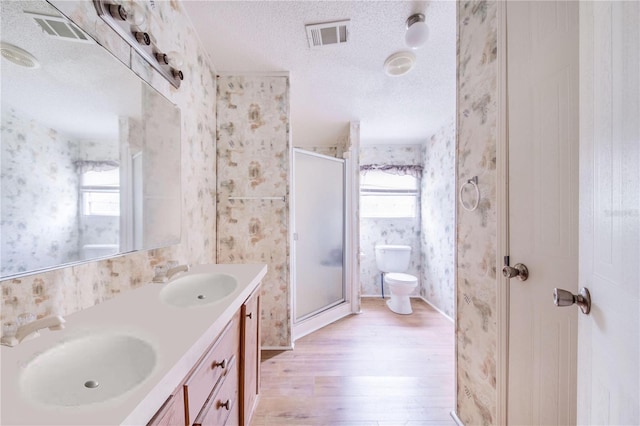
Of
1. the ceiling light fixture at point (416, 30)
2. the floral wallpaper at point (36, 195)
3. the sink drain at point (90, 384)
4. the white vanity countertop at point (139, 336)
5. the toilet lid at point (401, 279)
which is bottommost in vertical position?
the toilet lid at point (401, 279)

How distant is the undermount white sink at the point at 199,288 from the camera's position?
3.38 feet

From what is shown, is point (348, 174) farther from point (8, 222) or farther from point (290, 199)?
point (8, 222)

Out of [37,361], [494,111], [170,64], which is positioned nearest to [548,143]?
[494,111]

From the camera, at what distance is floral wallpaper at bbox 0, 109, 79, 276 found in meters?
0.57

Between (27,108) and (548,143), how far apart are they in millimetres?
1557

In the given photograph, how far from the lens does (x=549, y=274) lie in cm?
79

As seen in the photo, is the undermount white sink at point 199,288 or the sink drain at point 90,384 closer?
the sink drain at point 90,384

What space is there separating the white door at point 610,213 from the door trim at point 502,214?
0.42m

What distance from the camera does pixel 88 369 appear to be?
1.78 ft

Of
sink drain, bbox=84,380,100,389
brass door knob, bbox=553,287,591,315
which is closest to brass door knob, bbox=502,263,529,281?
brass door knob, bbox=553,287,591,315

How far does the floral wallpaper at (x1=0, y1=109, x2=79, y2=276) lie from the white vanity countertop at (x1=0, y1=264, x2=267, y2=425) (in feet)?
0.68

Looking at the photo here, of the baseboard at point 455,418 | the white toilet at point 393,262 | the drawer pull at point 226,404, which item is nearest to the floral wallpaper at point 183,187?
the drawer pull at point 226,404

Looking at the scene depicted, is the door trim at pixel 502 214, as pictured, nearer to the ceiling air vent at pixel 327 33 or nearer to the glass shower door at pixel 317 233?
the ceiling air vent at pixel 327 33

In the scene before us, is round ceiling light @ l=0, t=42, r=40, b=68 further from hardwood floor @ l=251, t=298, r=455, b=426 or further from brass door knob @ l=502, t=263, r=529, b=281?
hardwood floor @ l=251, t=298, r=455, b=426
